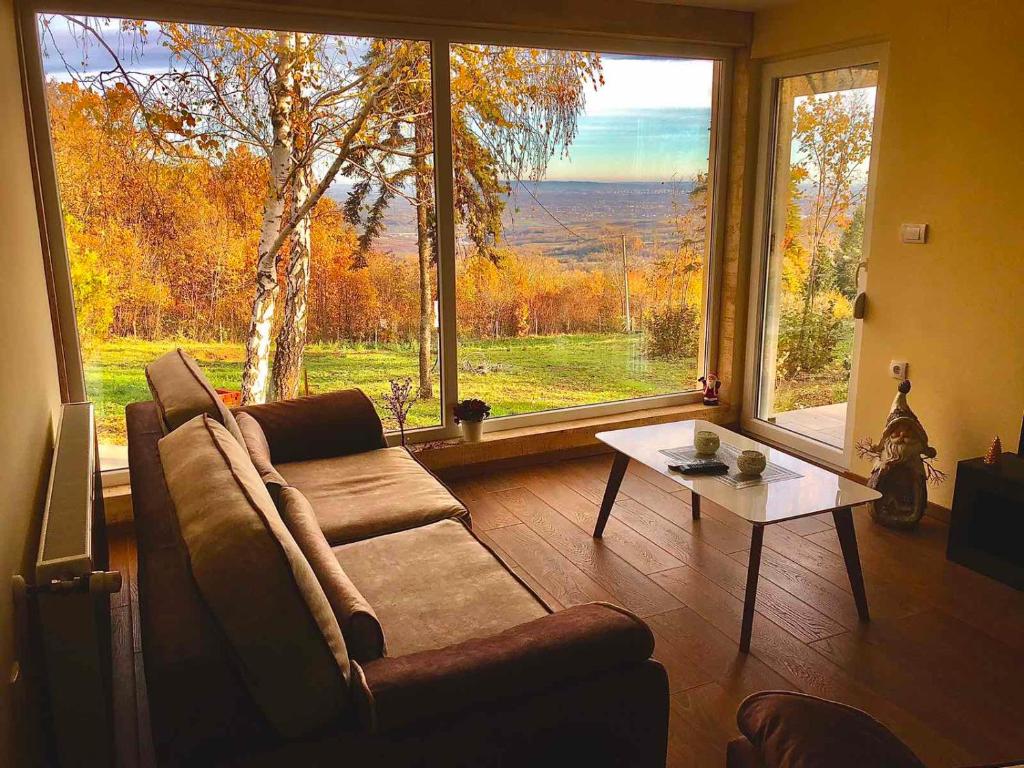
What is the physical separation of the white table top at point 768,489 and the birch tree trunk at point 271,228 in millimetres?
1720

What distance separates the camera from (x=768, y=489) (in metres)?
2.87

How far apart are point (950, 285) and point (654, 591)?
6.40 ft

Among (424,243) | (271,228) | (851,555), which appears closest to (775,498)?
(851,555)

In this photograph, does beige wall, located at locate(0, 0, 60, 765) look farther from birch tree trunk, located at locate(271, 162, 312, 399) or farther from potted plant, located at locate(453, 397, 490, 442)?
potted plant, located at locate(453, 397, 490, 442)

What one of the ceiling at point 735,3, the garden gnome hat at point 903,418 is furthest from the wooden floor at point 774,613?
the ceiling at point 735,3

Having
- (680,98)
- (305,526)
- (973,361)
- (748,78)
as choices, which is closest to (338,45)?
(680,98)

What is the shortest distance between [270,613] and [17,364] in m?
1.17

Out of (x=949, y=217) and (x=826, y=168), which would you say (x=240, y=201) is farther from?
A: (x=949, y=217)

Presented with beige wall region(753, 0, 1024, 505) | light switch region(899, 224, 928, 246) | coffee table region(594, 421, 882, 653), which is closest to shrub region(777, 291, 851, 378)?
beige wall region(753, 0, 1024, 505)

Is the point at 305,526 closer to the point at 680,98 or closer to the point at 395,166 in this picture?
the point at 395,166

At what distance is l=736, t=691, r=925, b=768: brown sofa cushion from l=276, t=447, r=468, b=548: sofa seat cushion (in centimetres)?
144

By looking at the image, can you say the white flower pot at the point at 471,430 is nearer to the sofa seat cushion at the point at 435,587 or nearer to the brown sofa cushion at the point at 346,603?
the sofa seat cushion at the point at 435,587

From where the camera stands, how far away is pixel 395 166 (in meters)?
3.94

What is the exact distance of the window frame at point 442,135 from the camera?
3.24 m
